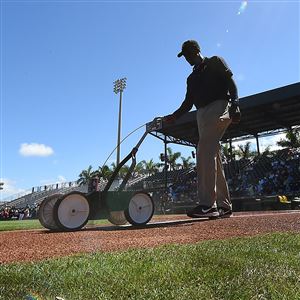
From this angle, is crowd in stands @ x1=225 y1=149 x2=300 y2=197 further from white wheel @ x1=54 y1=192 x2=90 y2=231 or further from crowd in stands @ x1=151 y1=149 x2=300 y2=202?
white wheel @ x1=54 y1=192 x2=90 y2=231

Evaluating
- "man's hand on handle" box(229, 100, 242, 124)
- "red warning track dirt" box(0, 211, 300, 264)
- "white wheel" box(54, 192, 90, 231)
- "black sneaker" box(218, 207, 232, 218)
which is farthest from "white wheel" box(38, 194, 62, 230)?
"man's hand on handle" box(229, 100, 242, 124)

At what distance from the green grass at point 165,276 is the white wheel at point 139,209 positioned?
134 inches

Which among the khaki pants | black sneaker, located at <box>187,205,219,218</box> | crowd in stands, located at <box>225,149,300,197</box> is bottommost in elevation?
black sneaker, located at <box>187,205,219,218</box>

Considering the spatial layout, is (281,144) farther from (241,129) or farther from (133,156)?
(133,156)

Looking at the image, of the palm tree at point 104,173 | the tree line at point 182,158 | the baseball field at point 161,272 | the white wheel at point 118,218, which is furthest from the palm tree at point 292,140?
the baseball field at point 161,272

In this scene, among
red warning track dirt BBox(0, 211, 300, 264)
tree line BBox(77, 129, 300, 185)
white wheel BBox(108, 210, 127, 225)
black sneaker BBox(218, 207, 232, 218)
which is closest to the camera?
red warning track dirt BBox(0, 211, 300, 264)

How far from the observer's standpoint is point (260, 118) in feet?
98.0

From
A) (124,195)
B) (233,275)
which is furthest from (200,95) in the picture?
(233,275)

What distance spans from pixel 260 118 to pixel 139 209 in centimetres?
2466

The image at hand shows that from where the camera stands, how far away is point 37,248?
3881 mm

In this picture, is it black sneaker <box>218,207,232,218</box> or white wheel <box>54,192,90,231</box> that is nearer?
white wheel <box>54,192,90,231</box>

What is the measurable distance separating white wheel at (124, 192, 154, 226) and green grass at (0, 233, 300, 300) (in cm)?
340

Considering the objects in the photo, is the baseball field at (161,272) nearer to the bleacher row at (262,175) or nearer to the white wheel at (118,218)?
the white wheel at (118,218)

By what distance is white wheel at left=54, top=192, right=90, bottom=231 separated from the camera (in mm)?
5980
